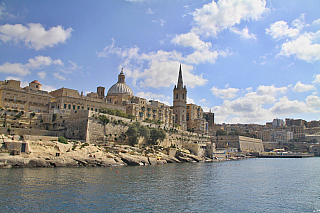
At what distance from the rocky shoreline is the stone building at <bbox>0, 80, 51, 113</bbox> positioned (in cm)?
1944

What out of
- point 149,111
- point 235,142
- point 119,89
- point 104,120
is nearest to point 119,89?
point 119,89

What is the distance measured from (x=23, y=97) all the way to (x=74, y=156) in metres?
25.4

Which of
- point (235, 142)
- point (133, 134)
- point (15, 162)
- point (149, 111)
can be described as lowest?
point (15, 162)

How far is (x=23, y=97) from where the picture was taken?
54000 mm

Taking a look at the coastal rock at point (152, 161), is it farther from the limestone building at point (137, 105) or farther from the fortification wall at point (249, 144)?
the fortification wall at point (249, 144)

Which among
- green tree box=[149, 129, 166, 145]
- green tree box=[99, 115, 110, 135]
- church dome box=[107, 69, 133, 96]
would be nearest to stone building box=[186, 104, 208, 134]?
church dome box=[107, 69, 133, 96]

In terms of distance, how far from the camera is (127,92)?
84938 mm

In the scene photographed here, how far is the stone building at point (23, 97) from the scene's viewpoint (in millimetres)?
51344

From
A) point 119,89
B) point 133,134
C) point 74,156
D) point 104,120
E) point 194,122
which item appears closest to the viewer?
point 74,156

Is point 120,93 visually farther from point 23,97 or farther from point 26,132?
point 26,132

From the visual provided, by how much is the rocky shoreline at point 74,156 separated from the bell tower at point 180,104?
4510 cm

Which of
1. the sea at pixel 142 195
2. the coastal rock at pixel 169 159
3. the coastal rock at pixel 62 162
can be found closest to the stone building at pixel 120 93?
the coastal rock at pixel 169 159

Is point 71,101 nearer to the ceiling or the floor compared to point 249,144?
nearer to the ceiling

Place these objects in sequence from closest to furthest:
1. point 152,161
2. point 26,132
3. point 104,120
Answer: point 26,132 < point 152,161 < point 104,120
